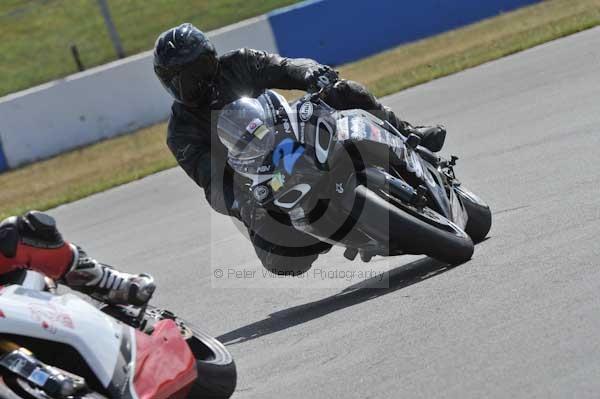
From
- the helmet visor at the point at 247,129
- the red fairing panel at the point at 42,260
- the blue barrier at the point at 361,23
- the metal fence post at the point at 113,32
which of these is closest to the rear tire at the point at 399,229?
the helmet visor at the point at 247,129

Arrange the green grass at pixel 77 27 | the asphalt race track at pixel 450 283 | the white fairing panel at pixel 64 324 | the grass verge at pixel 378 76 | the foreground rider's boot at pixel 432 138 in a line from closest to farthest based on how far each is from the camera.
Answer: the white fairing panel at pixel 64 324 → the asphalt race track at pixel 450 283 → the foreground rider's boot at pixel 432 138 → the grass verge at pixel 378 76 → the green grass at pixel 77 27

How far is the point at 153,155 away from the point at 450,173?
7.78 meters

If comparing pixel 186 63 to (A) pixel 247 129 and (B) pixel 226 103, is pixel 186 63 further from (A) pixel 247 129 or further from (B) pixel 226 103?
(A) pixel 247 129

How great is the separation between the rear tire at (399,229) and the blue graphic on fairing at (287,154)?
355 millimetres

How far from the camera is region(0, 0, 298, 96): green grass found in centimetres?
1698

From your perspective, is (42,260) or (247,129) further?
(247,129)

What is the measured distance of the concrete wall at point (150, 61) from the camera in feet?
50.9

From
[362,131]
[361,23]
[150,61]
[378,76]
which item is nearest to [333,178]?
[362,131]

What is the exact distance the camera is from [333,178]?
222 inches

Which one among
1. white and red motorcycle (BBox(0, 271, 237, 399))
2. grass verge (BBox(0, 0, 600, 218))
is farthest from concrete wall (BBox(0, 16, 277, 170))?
white and red motorcycle (BBox(0, 271, 237, 399))

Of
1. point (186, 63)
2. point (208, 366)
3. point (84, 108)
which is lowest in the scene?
point (84, 108)

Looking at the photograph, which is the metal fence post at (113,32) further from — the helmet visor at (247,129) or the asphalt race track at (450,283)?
the helmet visor at (247,129)

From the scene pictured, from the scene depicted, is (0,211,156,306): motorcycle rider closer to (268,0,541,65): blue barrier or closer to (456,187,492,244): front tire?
(456,187,492,244): front tire

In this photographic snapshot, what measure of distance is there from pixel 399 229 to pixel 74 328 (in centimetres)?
217
